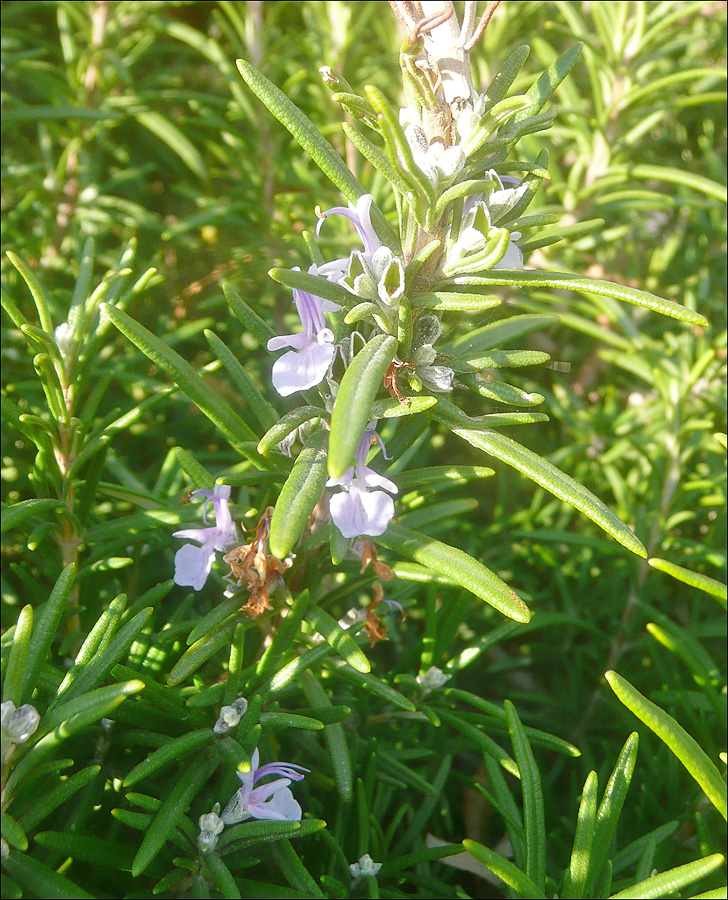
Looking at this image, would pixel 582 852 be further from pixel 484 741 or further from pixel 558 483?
pixel 558 483

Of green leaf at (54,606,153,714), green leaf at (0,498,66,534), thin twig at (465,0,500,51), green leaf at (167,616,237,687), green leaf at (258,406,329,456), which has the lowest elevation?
green leaf at (167,616,237,687)

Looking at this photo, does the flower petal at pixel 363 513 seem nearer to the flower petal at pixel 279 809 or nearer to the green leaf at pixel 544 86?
the flower petal at pixel 279 809

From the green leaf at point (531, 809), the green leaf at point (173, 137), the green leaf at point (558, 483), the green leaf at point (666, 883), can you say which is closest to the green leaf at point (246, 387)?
the green leaf at point (558, 483)

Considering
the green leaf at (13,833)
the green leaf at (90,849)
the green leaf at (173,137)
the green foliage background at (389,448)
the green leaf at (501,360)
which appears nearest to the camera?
the green leaf at (13,833)

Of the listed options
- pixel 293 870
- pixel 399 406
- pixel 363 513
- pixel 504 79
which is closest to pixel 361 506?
pixel 363 513

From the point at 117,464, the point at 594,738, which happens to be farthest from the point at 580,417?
the point at 117,464

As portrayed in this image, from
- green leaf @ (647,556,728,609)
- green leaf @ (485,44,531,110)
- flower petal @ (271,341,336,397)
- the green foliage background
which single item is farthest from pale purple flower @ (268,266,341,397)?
green leaf @ (647,556,728,609)

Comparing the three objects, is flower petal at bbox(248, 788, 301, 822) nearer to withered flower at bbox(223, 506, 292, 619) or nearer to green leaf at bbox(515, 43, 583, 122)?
withered flower at bbox(223, 506, 292, 619)
